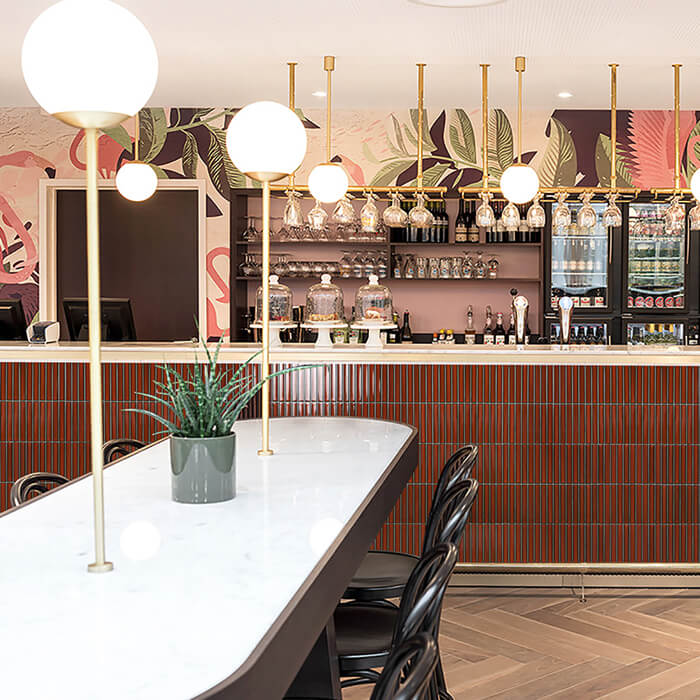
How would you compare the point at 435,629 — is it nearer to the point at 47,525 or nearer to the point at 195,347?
the point at 47,525

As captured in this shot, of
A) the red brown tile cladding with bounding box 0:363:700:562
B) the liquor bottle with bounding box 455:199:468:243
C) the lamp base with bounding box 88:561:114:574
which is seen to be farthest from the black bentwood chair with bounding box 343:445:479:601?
the liquor bottle with bounding box 455:199:468:243

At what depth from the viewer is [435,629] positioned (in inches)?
73.9

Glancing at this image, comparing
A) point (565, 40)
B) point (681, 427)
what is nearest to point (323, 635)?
point (681, 427)

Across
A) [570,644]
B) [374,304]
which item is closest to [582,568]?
[570,644]

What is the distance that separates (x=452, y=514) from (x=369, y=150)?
5.13 m

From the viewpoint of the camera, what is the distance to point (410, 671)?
3.93 feet

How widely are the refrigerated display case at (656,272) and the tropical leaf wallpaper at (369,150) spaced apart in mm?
411

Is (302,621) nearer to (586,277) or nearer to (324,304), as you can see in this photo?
(324,304)

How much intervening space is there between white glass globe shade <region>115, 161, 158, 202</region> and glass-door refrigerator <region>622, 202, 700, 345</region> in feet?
11.6

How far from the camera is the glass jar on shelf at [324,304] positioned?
14.5 feet

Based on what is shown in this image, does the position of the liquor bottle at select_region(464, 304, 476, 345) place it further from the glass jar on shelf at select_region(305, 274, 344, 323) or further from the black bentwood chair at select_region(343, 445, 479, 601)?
the black bentwood chair at select_region(343, 445, 479, 601)

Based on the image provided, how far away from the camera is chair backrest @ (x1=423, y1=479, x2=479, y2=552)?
6.48ft

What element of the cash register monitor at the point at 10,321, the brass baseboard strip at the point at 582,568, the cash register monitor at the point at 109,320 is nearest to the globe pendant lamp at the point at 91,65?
the brass baseboard strip at the point at 582,568

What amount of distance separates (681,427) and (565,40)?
2.01 meters
